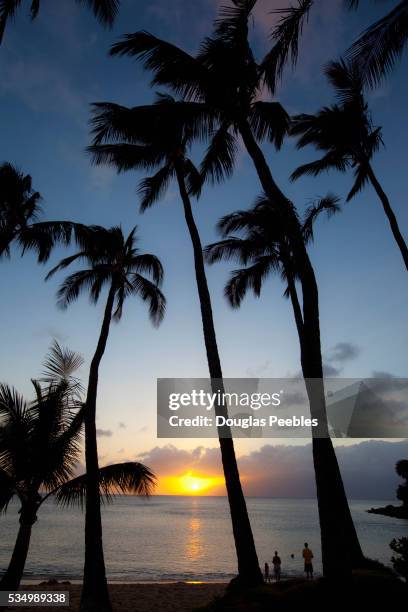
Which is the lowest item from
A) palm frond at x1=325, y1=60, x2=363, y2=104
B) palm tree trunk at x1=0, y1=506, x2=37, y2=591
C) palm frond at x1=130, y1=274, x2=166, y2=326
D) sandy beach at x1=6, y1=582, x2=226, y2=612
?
sandy beach at x1=6, y1=582, x2=226, y2=612

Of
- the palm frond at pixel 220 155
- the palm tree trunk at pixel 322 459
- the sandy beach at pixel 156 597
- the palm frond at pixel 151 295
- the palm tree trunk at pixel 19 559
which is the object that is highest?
the palm frond at pixel 220 155

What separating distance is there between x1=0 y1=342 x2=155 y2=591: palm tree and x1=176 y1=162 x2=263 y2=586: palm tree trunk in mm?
2422

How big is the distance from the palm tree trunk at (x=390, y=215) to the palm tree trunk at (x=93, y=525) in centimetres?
1026

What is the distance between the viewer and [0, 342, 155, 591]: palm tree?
10180 millimetres

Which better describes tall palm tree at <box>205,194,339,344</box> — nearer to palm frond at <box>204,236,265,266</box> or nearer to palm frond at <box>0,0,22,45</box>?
palm frond at <box>204,236,265,266</box>

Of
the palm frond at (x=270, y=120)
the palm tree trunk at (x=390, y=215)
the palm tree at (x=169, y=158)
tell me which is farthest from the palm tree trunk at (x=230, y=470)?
the palm tree trunk at (x=390, y=215)

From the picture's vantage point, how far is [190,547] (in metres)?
49.1

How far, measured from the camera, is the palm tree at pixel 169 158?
1017cm

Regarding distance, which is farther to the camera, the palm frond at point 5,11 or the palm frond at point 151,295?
the palm frond at point 151,295

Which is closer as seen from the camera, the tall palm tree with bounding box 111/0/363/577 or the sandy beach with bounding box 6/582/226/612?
the tall palm tree with bounding box 111/0/363/577

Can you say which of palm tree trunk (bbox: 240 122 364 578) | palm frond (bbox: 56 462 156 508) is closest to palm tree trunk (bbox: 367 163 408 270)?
palm tree trunk (bbox: 240 122 364 578)

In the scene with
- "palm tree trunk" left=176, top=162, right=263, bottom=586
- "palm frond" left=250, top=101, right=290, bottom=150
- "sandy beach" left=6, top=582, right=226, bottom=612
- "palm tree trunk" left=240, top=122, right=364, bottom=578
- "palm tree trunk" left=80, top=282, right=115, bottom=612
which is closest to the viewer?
"palm tree trunk" left=240, top=122, right=364, bottom=578

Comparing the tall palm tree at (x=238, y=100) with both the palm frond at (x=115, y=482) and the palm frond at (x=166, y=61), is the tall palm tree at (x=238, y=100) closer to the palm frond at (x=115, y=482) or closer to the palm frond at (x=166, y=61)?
the palm frond at (x=166, y=61)

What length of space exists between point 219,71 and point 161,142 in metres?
3.04
